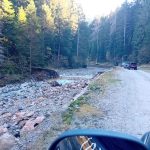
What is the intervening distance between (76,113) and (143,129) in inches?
91.9

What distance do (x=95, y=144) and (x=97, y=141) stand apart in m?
0.04

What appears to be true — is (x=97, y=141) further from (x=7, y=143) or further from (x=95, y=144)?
(x=7, y=143)

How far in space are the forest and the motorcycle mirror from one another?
4297 centimetres

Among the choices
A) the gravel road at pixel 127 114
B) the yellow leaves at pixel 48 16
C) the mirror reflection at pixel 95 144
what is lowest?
the gravel road at pixel 127 114

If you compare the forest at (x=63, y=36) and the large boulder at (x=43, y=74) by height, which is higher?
the forest at (x=63, y=36)

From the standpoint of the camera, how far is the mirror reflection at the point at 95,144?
86.5 inches

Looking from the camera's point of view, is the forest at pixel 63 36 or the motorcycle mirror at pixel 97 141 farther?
the forest at pixel 63 36

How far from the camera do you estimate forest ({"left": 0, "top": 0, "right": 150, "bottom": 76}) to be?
166ft

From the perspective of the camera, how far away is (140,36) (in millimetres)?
81062

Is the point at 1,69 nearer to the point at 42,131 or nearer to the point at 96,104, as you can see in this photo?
the point at 96,104

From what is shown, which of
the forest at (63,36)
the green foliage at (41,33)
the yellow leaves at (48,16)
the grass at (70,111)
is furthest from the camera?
the yellow leaves at (48,16)

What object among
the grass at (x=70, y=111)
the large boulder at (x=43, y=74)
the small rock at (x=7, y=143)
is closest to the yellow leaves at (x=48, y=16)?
the large boulder at (x=43, y=74)

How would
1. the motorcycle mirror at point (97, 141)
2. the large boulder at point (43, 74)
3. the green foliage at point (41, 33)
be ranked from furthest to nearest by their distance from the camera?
the green foliage at point (41, 33)
the large boulder at point (43, 74)
the motorcycle mirror at point (97, 141)

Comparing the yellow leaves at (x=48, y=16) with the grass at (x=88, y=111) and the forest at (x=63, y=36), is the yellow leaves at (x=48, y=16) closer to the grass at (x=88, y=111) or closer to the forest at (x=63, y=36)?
the forest at (x=63, y=36)
